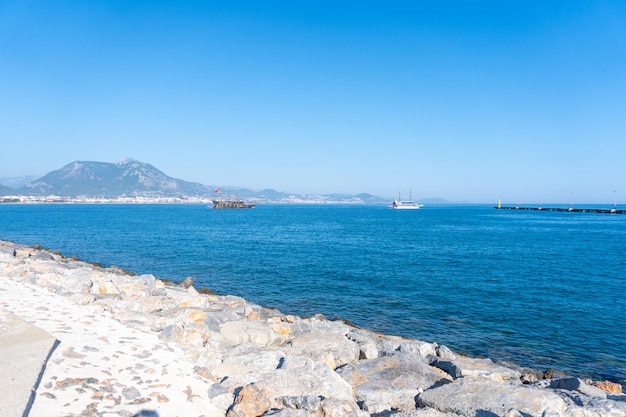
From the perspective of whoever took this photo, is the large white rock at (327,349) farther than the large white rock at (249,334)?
No

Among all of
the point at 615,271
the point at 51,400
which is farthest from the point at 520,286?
the point at 51,400

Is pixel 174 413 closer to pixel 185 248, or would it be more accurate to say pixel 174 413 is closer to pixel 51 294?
pixel 51 294

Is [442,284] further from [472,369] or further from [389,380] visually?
[389,380]

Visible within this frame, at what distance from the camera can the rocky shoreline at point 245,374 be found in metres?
6.27

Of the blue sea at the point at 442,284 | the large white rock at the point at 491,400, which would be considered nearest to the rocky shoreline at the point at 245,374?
the large white rock at the point at 491,400

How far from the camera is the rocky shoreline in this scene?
627 cm

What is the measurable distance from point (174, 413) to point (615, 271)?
35.7m

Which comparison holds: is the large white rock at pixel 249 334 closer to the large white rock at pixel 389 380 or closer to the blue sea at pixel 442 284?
the large white rock at pixel 389 380

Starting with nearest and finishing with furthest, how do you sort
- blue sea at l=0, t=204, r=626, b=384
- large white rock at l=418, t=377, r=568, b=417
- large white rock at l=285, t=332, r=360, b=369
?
large white rock at l=418, t=377, r=568, b=417 → large white rock at l=285, t=332, r=360, b=369 → blue sea at l=0, t=204, r=626, b=384

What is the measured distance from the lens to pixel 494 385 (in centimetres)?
747

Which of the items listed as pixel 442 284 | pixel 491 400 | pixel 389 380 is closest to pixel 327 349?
pixel 389 380

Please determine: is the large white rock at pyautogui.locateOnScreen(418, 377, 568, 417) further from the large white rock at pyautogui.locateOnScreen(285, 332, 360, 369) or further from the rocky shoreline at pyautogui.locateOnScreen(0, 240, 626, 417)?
the large white rock at pyautogui.locateOnScreen(285, 332, 360, 369)

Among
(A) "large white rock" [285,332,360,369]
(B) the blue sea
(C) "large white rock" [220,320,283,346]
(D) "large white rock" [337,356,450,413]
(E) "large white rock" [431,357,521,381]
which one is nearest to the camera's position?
(D) "large white rock" [337,356,450,413]

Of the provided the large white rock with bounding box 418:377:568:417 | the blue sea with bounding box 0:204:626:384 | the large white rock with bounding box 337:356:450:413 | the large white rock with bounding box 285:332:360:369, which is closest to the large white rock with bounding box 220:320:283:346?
the large white rock with bounding box 285:332:360:369
